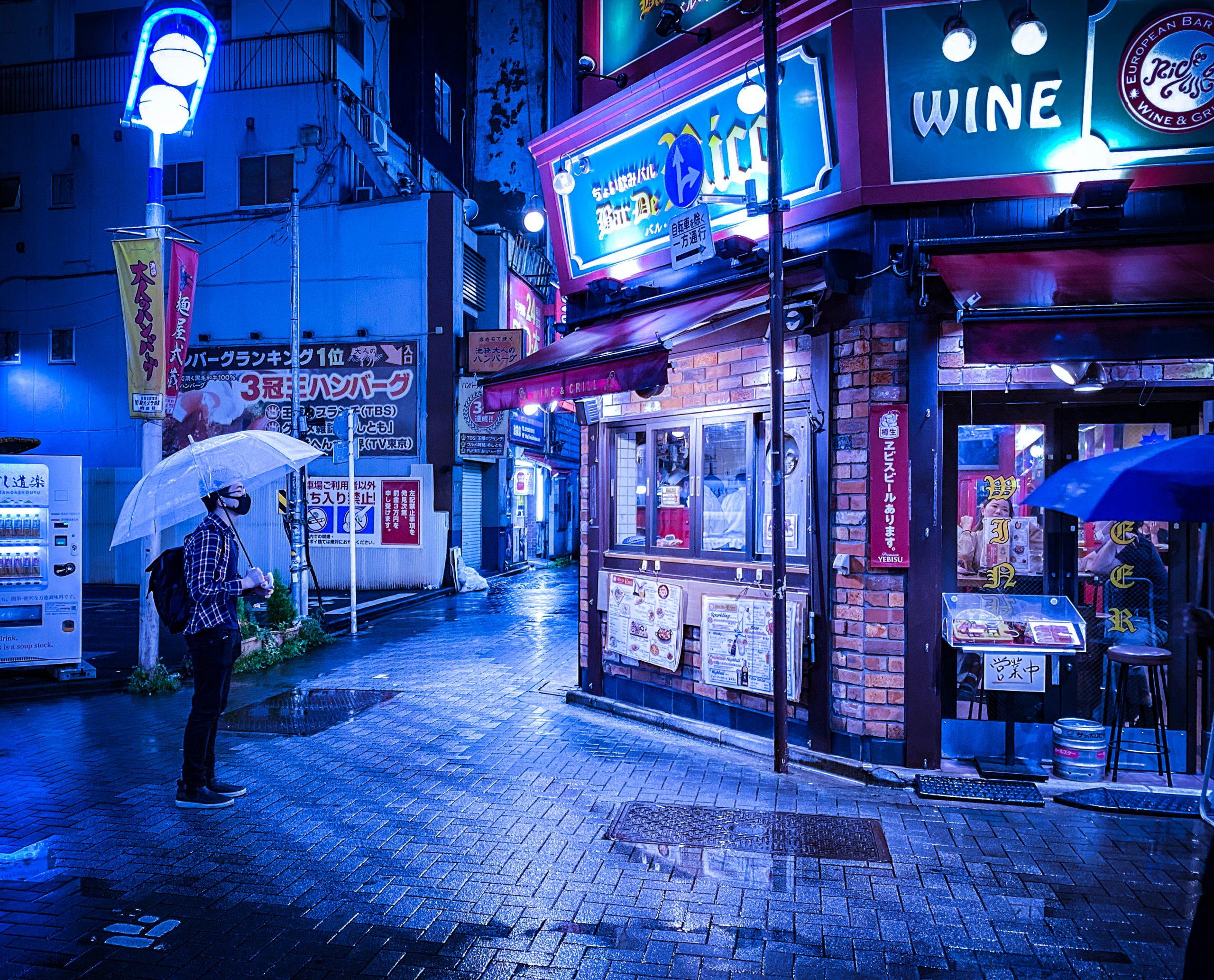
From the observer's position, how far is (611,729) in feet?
26.8

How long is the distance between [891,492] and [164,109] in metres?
8.89

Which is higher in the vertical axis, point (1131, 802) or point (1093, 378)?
point (1093, 378)

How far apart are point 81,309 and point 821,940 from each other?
24.6 m

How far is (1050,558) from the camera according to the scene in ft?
22.2

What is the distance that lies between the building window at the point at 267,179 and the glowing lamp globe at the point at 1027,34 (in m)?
19.1

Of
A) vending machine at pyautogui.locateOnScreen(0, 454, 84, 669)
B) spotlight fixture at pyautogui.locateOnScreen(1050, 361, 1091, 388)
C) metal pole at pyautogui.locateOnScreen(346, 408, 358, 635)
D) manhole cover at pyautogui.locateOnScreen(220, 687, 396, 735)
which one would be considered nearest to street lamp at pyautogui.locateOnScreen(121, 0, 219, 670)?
vending machine at pyautogui.locateOnScreen(0, 454, 84, 669)

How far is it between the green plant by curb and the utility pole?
Result: 3588 millimetres

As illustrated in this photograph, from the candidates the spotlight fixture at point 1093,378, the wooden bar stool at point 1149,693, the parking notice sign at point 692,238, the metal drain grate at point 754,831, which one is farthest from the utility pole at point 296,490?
the wooden bar stool at point 1149,693

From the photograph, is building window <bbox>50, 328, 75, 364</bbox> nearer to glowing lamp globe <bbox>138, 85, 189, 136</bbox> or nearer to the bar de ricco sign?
glowing lamp globe <bbox>138, 85, 189, 136</bbox>

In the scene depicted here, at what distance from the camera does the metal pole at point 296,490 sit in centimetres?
1368

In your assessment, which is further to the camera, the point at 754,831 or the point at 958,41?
the point at 958,41

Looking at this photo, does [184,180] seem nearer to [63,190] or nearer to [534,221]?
[63,190]

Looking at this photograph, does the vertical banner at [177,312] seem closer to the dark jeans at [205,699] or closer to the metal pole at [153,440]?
the metal pole at [153,440]

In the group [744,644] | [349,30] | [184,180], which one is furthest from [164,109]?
[349,30]
